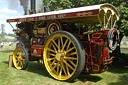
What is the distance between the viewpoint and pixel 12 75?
19.3ft

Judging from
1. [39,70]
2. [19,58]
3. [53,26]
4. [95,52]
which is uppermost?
[53,26]

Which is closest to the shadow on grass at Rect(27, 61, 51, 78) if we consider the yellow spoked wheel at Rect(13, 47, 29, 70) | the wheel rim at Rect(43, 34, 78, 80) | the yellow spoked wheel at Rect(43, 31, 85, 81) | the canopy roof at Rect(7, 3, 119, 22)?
the yellow spoked wheel at Rect(13, 47, 29, 70)

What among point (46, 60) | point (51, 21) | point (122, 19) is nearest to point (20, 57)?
point (46, 60)

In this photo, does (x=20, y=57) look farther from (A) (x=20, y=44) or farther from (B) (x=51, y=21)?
(B) (x=51, y=21)

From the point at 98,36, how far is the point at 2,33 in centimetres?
11339

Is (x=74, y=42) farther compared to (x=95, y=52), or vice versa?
(x=95, y=52)

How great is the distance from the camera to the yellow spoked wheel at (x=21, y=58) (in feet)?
21.6

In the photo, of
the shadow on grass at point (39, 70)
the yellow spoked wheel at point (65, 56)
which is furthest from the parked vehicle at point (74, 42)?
the shadow on grass at point (39, 70)

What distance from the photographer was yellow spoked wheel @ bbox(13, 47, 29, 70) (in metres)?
6.57

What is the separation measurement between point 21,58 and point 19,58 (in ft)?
0.44

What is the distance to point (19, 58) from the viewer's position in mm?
6941

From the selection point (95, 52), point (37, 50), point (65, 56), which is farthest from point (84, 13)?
point (37, 50)

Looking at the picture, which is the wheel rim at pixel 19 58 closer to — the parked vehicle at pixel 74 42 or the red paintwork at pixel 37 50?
the parked vehicle at pixel 74 42

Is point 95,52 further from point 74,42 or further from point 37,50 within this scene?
point 37,50
